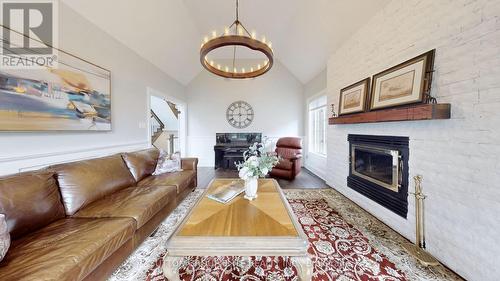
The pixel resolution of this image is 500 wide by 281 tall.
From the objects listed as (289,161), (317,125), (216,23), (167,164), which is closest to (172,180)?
(167,164)

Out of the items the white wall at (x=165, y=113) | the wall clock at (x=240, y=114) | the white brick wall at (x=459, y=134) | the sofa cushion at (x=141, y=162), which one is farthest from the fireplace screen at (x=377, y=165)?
the white wall at (x=165, y=113)

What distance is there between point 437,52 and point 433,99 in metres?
0.44

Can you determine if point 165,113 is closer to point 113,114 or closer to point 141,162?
point 113,114

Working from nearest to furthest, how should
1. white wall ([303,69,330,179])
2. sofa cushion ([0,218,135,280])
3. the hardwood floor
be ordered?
sofa cushion ([0,218,135,280]) → the hardwood floor → white wall ([303,69,330,179])

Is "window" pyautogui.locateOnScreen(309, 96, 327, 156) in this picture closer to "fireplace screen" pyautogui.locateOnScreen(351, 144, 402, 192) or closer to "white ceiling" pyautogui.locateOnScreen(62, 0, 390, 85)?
"white ceiling" pyautogui.locateOnScreen(62, 0, 390, 85)

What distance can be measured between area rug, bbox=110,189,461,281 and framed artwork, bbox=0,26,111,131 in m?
1.65

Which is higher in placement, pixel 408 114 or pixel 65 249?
pixel 408 114

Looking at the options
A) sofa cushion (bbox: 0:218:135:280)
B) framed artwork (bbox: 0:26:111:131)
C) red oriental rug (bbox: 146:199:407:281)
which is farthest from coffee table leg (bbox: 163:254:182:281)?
framed artwork (bbox: 0:26:111:131)

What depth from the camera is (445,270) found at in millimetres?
1561

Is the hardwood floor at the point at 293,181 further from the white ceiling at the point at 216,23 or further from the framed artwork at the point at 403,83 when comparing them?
the white ceiling at the point at 216,23

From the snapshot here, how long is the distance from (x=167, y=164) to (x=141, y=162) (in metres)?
0.41

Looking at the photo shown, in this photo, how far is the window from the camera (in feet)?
16.0

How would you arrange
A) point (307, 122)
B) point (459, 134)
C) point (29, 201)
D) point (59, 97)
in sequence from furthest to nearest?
point (307, 122)
point (59, 97)
point (459, 134)
point (29, 201)

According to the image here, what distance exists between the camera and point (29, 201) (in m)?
1.41
